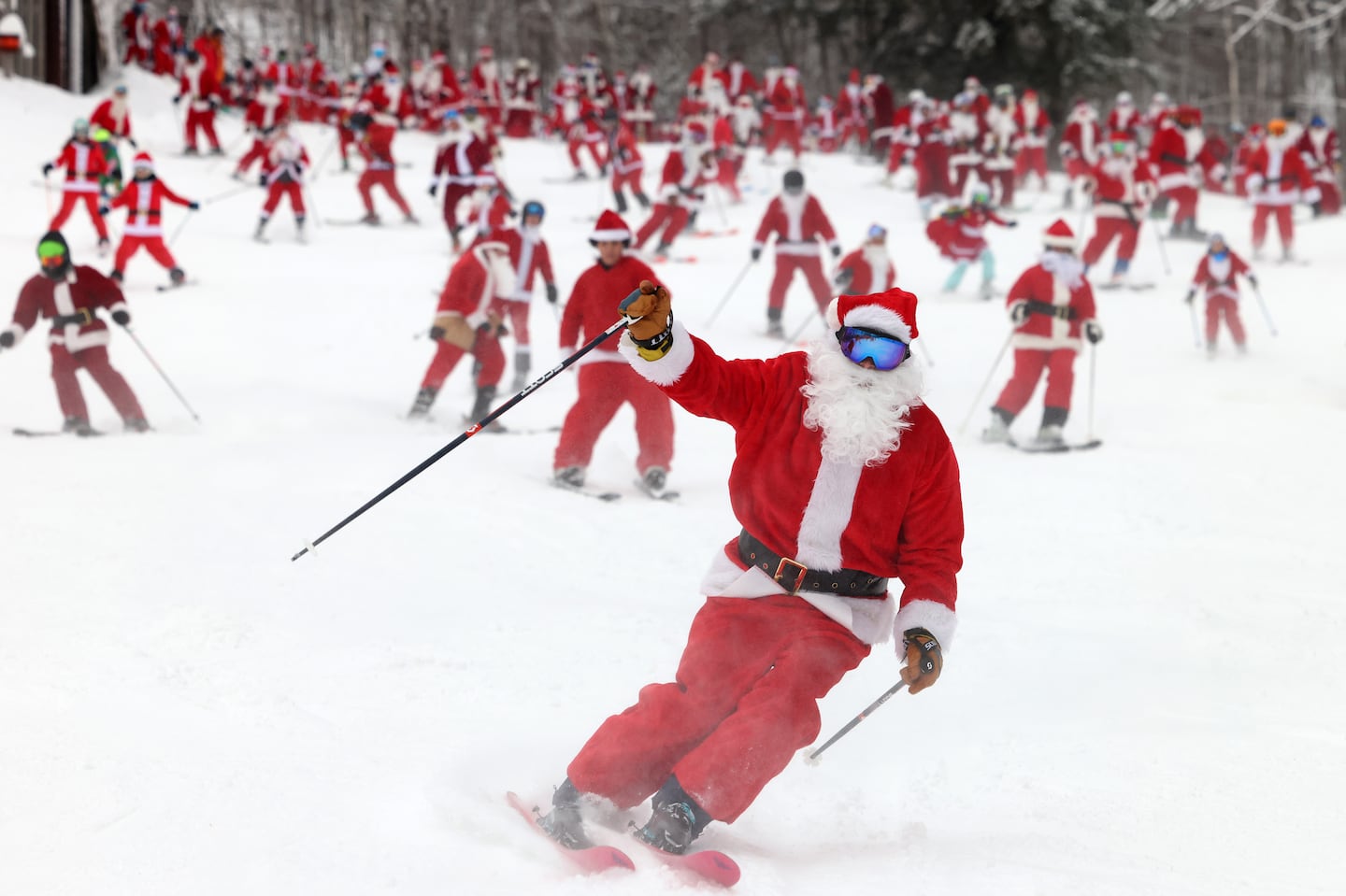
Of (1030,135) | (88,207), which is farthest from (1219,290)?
(88,207)

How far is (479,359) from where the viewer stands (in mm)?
8078

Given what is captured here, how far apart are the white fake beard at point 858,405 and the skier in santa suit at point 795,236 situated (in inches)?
309

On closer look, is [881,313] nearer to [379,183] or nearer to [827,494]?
[827,494]

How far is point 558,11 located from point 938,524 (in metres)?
31.5

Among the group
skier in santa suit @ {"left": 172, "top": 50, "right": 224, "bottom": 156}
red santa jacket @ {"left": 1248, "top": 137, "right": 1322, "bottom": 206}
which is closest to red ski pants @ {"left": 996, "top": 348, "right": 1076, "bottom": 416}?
red santa jacket @ {"left": 1248, "top": 137, "right": 1322, "bottom": 206}

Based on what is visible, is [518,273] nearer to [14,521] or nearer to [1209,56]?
[14,521]

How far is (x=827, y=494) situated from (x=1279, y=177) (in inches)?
507

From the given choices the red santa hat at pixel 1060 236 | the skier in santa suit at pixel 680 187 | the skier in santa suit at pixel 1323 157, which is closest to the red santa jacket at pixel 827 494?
the red santa hat at pixel 1060 236

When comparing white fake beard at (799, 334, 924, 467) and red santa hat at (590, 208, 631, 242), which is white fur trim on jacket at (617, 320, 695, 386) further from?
red santa hat at (590, 208, 631, 242)

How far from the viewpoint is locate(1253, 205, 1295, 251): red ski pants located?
13945 mm

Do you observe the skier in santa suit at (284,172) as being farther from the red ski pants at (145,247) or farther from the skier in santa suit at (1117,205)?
the skier in santa suit at (1117,205)

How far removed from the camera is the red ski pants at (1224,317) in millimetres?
10500

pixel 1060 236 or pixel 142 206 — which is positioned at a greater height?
pixel 142 206

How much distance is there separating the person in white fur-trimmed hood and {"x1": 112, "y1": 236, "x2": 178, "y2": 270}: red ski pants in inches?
373
